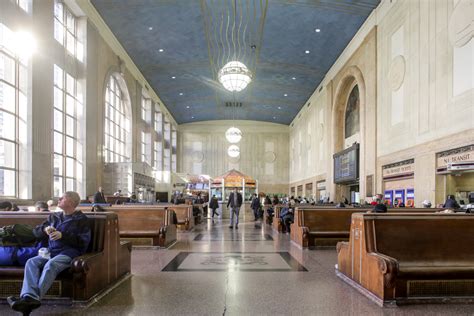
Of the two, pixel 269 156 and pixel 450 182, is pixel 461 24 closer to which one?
pixel 450 182

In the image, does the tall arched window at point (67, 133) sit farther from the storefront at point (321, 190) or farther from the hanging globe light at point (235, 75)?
the storefront at point (321, 190)

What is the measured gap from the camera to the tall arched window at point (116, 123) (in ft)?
54.2

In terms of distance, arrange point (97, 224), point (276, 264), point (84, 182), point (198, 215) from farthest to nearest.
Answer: point (198, 215) < point (84, 182) < point (276, 264) < point (97, 224)

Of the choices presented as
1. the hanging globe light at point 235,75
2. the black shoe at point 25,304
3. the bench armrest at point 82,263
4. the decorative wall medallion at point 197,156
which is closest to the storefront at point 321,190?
the hanging globe light at point 235,75

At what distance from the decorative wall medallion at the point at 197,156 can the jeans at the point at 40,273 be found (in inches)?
1254

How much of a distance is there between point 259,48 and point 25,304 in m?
15.6

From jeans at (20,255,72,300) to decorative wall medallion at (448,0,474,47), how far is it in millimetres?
8488

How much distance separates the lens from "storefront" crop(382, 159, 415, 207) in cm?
1071

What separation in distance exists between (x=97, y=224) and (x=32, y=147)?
22.1 ft

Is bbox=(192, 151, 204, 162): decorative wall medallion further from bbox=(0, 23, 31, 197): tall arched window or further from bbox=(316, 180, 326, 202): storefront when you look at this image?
bbox=(0, 23, 31, 197): tall arched window

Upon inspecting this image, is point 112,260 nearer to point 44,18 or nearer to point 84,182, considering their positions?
point 44,18

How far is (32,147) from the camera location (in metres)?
9.48

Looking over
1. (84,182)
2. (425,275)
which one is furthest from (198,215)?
(425,275)

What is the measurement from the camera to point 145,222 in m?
7.45
